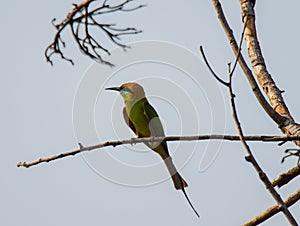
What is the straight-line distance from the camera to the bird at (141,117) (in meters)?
5.08

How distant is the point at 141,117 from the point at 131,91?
51cm

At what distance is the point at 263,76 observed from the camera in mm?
3535

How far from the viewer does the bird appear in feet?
16.7

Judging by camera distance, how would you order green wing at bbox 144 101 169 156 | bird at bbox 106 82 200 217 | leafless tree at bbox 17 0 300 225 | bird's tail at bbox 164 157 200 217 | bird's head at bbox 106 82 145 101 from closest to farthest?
leafless tree at bbox 17 0 300 225 < bird's tail at bbox 164 157 200 217 < bird at bbox 106 82 200 217 < green wing at bbox 144 101 169 156 < bird's head at bbox 106 82 145 101

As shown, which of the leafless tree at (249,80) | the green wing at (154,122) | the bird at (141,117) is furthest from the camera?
the green wing at (154,122)

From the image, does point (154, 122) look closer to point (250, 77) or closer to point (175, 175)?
point (175, 175)

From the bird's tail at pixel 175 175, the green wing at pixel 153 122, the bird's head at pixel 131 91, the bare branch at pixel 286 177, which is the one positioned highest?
the bird's head at pixel 131 91

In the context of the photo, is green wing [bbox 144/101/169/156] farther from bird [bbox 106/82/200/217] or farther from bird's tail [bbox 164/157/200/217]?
bird's tail [bbox 164/157/200/217]

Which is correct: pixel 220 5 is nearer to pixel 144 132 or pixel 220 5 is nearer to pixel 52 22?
pixel 52 22

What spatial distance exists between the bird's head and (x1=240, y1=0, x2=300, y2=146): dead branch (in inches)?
89.4

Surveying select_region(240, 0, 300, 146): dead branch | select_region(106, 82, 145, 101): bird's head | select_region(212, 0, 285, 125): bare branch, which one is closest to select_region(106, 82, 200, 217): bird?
select_region(106, 82, 145, 101): bird's head

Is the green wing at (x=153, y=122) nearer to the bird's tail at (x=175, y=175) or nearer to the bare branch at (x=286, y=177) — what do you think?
the bird's tail at (x=175, y=175)

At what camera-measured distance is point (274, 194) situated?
1950 millimetres

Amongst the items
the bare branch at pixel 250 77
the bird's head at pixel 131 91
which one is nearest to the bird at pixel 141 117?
the bird's head at pixel 131 91
